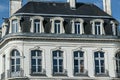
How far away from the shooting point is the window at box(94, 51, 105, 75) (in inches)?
2217

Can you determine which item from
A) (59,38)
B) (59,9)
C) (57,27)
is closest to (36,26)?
(57,27)

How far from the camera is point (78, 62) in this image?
184 feet

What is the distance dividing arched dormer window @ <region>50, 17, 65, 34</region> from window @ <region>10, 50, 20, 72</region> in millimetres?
4888

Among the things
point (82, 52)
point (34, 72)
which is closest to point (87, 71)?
point (82, 52)

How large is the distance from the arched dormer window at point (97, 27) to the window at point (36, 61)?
700 cm

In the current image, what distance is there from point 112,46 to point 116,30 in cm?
236

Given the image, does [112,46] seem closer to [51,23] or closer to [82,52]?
[82,52]

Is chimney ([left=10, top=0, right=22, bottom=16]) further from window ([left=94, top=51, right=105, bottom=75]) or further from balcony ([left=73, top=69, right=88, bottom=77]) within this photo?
window ([left=94, top=51, right=105, bottom=75])

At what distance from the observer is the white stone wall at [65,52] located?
180 feet

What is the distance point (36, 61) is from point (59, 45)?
10.7ft

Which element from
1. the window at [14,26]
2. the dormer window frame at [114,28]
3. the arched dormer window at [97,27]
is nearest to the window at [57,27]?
the arched dormer window at [97,27]

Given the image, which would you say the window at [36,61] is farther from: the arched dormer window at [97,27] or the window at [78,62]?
the arched dormer window at [97,27]

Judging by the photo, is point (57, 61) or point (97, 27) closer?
point (57, 61)

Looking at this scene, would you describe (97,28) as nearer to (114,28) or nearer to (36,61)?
(114,28)
